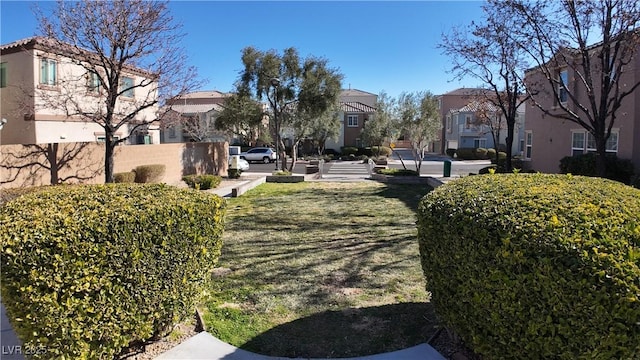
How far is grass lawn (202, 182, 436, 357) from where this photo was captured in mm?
4070

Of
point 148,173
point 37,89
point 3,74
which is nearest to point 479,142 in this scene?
point 148,173

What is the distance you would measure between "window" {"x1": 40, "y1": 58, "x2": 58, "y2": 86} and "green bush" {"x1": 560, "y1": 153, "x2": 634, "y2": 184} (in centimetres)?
2029

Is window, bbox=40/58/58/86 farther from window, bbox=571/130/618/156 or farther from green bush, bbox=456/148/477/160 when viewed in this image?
green bush, bbox=456/148/477/160

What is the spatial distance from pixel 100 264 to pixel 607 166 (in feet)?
52.3

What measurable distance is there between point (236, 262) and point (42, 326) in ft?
12.8

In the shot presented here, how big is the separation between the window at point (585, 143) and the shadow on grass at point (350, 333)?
14.7 metres

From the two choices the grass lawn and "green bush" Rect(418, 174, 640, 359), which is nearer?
"green bush" Rect(418, 174, 640, 359)

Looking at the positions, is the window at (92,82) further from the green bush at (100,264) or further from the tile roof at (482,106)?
the tile roof at (482,106)

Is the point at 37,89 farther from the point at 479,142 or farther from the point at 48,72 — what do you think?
the point at 479,142

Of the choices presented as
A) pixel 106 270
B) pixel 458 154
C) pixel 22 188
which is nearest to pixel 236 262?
pixel 106 270

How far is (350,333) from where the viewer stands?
4.17 metres

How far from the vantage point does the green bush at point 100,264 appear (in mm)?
2715

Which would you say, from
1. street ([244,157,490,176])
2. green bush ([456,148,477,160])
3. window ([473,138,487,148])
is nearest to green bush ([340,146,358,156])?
street ([244,157,490,176])

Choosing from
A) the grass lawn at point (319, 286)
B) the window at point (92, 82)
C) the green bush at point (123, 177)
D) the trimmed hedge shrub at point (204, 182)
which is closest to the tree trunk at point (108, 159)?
the green bush at point (123, 177)
